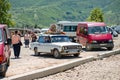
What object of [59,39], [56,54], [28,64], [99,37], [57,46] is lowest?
[28,64]

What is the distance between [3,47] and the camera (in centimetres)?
1409

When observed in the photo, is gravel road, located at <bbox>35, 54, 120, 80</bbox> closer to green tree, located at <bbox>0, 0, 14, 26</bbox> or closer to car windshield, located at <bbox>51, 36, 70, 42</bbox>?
car windshield, located at <bbox>51, 36, 70, 42</bbox>

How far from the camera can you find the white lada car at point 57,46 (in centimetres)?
2233

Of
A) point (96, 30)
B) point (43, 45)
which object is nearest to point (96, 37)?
point (96, 30)

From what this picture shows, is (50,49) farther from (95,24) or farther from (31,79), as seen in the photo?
(31,79)

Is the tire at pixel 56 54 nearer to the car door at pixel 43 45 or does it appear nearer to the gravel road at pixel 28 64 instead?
the gravel road at pixel 28 64

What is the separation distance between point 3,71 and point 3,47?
3.13 ft

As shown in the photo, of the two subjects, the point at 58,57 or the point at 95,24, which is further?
the point at 95,24

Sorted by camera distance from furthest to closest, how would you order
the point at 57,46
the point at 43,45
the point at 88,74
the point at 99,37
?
1. the point at 99,37
2. the point at 43,45
3. the point at 57,46
4. the point at 88,74

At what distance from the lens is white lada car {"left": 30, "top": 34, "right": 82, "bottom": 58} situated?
22328mm

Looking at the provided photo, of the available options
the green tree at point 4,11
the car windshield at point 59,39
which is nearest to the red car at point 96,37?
the car windshield at point 59,39

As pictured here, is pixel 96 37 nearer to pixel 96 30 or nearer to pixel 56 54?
pixel 96 30

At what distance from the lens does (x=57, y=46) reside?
22.6 m

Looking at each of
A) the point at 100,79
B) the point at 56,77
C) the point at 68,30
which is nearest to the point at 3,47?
the point at 56,77
